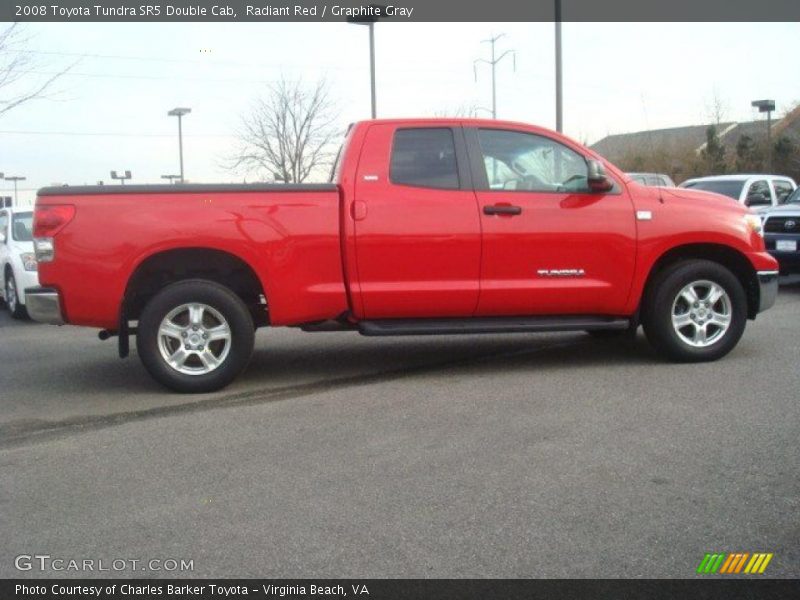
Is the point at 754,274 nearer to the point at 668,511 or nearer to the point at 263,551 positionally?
the point at 668,511

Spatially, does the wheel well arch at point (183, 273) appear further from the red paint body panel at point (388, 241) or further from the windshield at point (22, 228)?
the windshield at point (22, 228)

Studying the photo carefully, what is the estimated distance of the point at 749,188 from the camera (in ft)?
50.2

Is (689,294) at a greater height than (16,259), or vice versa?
(16,259)

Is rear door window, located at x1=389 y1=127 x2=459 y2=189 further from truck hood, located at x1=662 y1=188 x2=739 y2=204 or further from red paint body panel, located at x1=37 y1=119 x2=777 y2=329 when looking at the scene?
truck hood, located at x1=662 y1=188 x2=739 y2=204

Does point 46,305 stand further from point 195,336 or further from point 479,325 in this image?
point 479,325

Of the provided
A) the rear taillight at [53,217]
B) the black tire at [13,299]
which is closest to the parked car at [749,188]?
the black tire at [13,299]

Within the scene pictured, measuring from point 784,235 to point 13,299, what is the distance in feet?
36.5

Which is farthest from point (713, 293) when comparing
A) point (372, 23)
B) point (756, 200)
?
point (372, 23)

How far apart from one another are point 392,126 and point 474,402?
235 centimetres

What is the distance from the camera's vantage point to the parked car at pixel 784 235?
1258 cm

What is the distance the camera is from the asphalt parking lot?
12.0ft

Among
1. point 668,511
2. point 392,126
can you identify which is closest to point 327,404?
point 392,126

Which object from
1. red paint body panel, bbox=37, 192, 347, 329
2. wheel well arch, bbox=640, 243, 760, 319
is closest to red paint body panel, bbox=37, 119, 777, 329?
red paint body panel, bbox=37, 192, 347, 329
